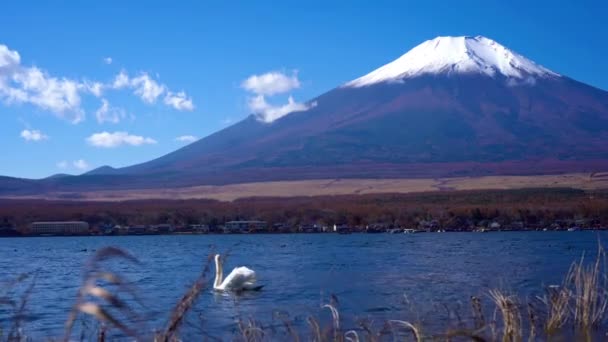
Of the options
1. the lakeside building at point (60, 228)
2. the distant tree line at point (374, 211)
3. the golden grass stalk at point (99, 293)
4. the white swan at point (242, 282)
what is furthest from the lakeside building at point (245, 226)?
the golden grass stalk at point (99, 293)

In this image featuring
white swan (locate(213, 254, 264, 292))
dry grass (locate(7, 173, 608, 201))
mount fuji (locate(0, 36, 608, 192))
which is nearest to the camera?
white swan (locate(213, 254, 264, 292))

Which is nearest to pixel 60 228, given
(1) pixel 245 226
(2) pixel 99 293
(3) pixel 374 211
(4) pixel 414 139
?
(1) pixel 245 226

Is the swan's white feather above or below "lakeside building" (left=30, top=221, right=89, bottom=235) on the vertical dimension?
below

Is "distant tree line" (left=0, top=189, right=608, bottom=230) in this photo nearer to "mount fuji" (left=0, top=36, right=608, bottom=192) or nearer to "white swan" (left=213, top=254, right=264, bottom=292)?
"mount fuji" (left=0, top=36, right=608, bottom=192)

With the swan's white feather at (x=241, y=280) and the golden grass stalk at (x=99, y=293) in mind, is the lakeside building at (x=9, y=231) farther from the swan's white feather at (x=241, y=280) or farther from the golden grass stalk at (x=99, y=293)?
the golden grass stalk at (x=99, y=293)

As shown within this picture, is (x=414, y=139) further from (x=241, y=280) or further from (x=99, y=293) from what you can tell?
(x=99, y=293)

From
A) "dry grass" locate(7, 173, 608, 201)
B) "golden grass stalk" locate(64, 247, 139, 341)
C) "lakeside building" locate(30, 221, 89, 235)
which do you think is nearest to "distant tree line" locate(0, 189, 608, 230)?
"lakeside building" locate(30, 221, 89, 235)
